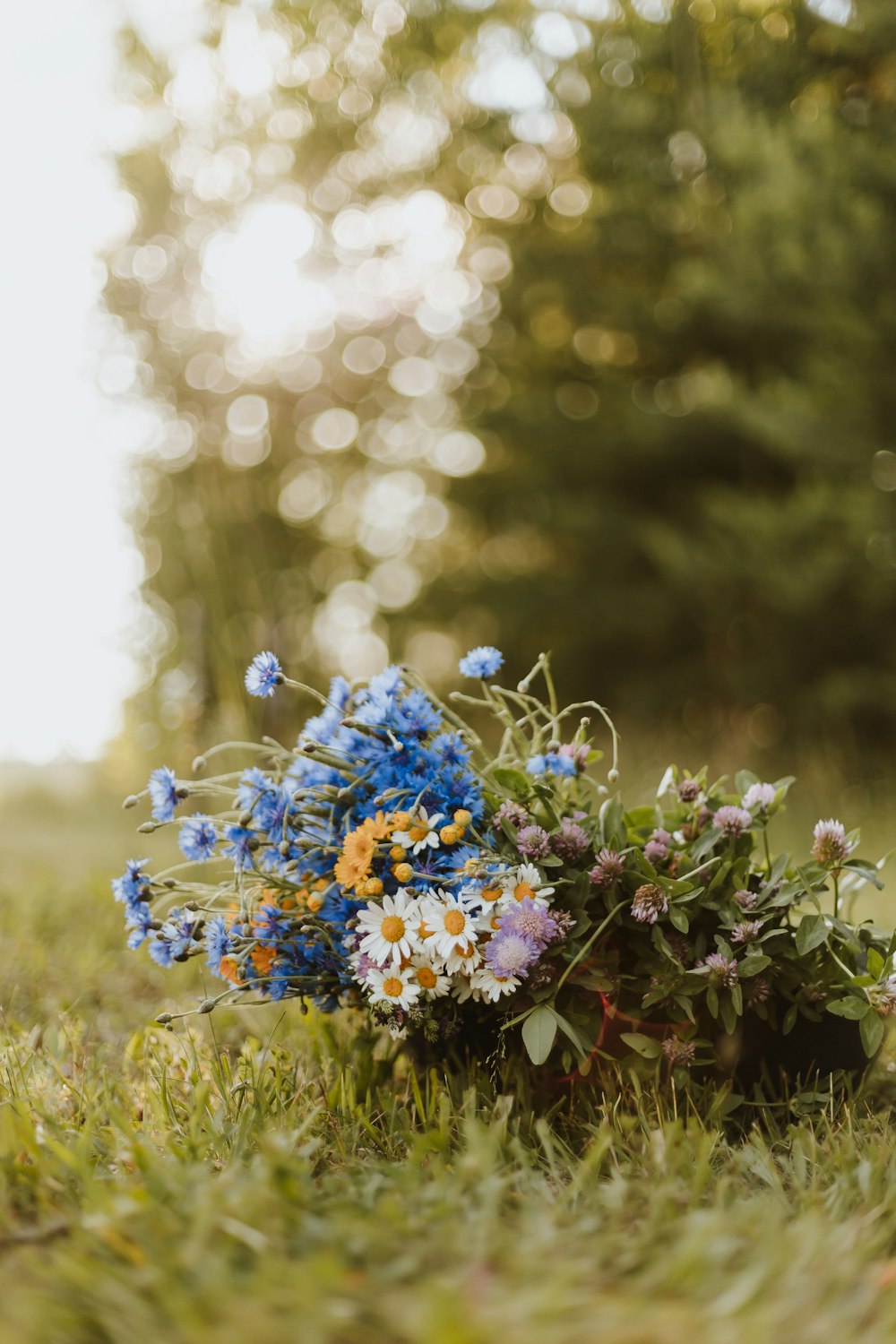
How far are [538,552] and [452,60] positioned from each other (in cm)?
291

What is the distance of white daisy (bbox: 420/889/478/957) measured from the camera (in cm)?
117

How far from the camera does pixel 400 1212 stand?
889mm

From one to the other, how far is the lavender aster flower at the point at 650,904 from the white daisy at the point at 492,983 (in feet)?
0.57

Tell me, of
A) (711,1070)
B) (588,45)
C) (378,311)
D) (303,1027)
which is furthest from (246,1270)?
Answer: (378,311)

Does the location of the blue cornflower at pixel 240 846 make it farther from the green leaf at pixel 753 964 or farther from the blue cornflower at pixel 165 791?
the green leaf at pixel 753 964

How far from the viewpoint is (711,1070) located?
4.26 ft

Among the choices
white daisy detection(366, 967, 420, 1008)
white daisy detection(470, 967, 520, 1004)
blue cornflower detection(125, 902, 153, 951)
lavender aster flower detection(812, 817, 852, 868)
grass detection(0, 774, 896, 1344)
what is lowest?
grass detection(0, 774, 896, 1344)

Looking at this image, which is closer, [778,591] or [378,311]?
[778,591]

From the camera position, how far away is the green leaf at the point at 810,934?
1205 millimetres

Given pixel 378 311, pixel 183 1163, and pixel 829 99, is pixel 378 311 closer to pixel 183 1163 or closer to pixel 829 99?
pixel 829 99

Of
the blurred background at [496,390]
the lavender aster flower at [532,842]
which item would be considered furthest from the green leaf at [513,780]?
the blurred background at [496,390]

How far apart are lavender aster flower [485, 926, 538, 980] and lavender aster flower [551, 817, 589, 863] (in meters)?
0.16

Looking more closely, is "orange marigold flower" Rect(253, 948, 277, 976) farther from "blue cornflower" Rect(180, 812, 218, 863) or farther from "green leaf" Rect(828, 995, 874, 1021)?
"green leaf" Rect(828, 995, 874, 1021)

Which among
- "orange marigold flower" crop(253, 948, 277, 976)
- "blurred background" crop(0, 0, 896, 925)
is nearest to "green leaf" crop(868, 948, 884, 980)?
"orange marigold flower" crop(253, 948, 277, 976)
